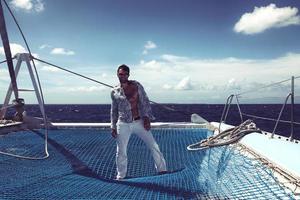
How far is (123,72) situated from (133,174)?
2.29m

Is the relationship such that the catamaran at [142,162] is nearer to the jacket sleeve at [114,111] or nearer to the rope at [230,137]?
the rope at [230,137]

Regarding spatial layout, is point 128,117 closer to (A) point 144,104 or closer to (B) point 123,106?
(B) point 123,106

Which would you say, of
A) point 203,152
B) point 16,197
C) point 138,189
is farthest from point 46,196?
point 203,152

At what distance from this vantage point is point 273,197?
4.70 metres

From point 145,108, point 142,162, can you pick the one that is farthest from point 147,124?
point 142,162

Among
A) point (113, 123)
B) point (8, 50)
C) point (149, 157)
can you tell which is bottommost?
point (149, 157)

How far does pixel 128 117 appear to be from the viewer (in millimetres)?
6992

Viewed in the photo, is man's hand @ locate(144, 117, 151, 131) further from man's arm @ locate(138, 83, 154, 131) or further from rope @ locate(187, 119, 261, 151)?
rope @ locate(187, 119, 261, 151)

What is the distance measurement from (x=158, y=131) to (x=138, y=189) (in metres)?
6.05

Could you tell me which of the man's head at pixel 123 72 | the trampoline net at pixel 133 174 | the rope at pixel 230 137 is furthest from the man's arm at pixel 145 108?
the rope at pixel 230 137

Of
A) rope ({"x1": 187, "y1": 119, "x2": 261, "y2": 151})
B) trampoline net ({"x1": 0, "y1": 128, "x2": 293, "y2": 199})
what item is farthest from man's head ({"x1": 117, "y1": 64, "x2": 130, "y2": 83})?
rope ({"x1": 187, "y1": 119, "x2": 261, "y2": 151})

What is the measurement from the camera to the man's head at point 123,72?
6832mm

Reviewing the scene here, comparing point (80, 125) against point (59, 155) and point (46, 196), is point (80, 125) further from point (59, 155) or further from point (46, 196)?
point (46, 196)

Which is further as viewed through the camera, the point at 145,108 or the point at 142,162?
the point at 142,162
